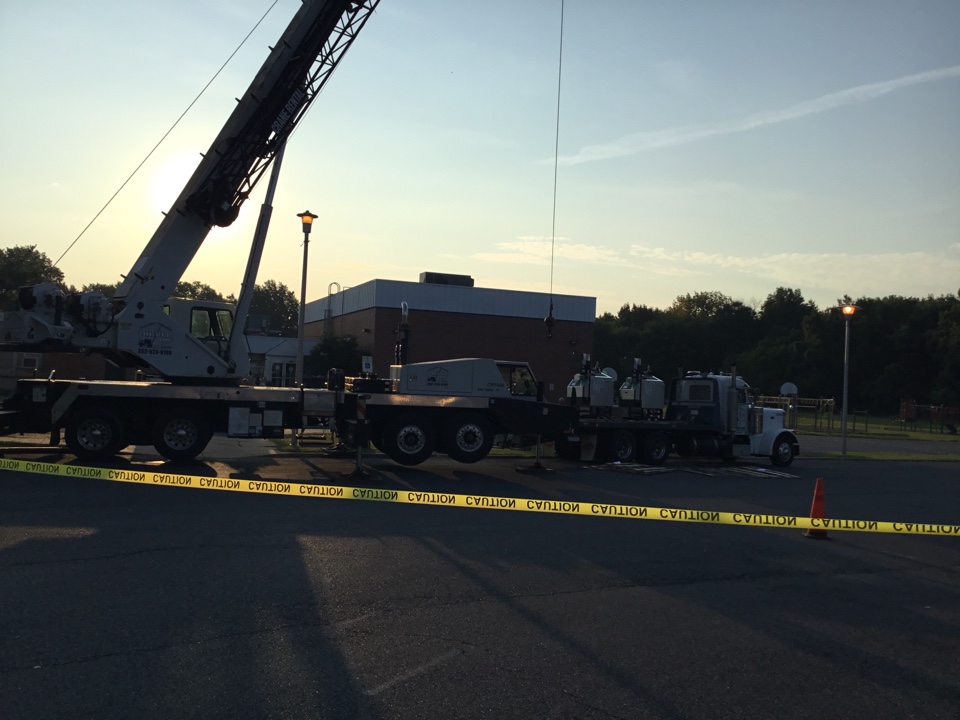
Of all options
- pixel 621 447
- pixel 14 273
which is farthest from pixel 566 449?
pixel 14 273

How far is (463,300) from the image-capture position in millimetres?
51438

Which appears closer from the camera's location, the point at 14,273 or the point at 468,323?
the point at 14,273

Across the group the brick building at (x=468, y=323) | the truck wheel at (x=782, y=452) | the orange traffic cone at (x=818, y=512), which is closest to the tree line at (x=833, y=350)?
the brick building at (x=468, y=323)

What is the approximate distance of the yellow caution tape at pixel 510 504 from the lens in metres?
11.9

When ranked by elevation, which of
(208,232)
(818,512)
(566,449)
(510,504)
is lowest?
(510,504)

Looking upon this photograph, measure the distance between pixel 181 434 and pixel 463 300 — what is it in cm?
3489

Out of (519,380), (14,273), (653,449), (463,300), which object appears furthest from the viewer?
(463,300)

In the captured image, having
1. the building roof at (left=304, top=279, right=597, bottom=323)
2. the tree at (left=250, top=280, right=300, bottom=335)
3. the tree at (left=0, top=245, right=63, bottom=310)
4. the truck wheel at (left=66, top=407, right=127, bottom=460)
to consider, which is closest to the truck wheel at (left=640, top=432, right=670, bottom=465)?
the truck wheel at (left=66, top=407, right=127, bottom=460)

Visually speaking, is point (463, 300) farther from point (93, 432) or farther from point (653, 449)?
point (93, 432)

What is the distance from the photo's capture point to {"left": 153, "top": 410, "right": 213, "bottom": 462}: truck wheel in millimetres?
17031

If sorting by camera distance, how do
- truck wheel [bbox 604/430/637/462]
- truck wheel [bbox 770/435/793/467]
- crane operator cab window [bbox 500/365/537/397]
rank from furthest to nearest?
truck wheel [bbox 770/435/793/467] < truck wheel [bbox 604/430/637/462] < crane operator cab window [bbox 500/365/537/397]

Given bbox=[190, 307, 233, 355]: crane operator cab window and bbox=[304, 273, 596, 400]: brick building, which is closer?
bbox=[190, 307, 233, 355]: crane operator cab window

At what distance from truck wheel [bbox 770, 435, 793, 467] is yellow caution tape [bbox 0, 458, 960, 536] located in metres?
10.8

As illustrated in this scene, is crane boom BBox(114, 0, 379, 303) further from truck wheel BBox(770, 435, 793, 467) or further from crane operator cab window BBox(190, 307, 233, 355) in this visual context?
truck wheel BBox(770, 435, 793, 467)
